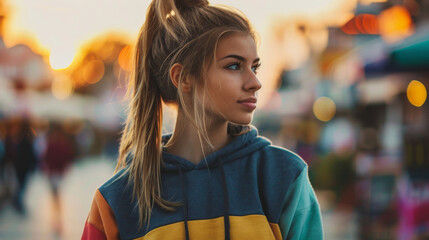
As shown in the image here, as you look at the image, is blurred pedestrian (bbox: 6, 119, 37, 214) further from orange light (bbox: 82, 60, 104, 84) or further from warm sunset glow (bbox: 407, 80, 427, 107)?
orange light (bbox: 82, 60, 104, 84)

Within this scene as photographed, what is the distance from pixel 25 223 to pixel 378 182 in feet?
19.8

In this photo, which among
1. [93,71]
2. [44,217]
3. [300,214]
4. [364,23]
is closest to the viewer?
[300,214]

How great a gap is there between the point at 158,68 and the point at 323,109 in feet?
83.1

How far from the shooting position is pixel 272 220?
1.89 metres

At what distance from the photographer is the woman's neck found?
6.93ft

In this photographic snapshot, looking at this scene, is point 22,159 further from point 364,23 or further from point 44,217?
point 364,23

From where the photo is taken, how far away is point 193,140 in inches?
84.5

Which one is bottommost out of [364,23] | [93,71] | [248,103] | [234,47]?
[248,103]

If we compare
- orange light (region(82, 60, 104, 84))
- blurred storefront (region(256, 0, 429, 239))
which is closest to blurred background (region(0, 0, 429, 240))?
blurred storefront (region(256, 0, 429, 239))

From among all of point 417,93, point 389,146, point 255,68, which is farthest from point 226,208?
point 389,146

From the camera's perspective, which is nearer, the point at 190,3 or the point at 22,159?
the point at 190,3

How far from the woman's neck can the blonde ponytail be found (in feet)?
0.19

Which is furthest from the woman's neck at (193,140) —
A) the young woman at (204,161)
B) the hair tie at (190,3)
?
the hair tie at (190,3)

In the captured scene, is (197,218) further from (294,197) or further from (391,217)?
(391,217)
